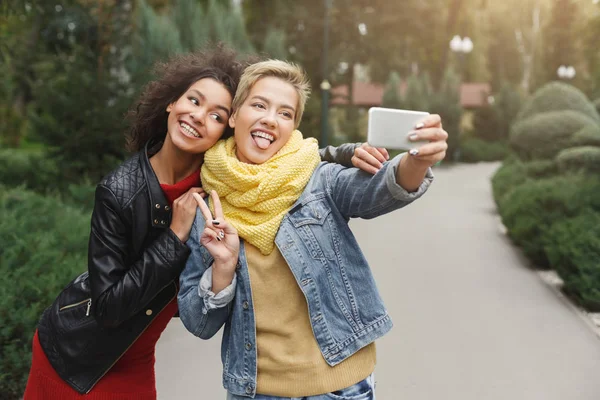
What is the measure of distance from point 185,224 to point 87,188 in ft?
21.2

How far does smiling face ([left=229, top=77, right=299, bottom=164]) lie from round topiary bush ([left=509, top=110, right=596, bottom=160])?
11453 millimetres

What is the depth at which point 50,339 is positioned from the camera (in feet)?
8.02

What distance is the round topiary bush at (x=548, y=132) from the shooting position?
42.2 ft

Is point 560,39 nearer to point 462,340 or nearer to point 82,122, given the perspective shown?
point 82,122

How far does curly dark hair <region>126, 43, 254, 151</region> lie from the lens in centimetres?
241

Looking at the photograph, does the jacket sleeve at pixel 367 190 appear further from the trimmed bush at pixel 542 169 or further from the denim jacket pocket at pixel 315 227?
the trimmed bush at pixel 542 169

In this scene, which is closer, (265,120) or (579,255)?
(265,120)

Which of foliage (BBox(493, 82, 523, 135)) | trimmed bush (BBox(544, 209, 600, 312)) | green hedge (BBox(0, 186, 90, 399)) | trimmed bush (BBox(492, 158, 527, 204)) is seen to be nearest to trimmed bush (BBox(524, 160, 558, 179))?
trimmed bush (BBox(492, 158, 527, 204))

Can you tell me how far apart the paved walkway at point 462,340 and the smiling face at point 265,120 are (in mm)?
2771

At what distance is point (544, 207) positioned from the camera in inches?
365

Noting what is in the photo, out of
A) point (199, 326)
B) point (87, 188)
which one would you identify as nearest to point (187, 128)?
point (199, 326)

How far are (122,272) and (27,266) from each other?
2583mm

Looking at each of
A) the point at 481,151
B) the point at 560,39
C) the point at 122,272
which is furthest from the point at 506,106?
the point at 122,272

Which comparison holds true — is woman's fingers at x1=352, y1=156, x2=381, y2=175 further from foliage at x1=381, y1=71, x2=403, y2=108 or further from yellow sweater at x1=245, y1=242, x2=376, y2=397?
foliage at x1=381, y1=71, x2=403, y2=108
